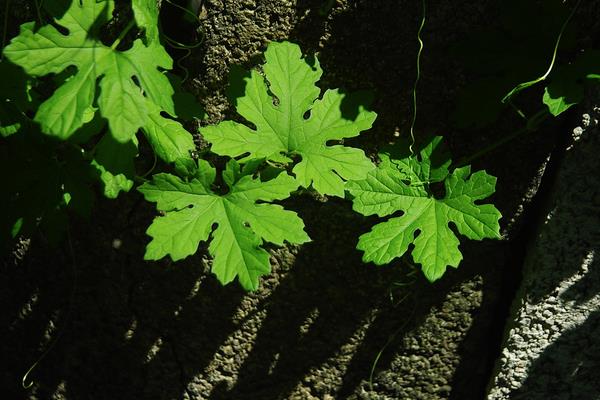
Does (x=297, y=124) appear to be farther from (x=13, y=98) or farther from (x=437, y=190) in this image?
(x=13, y=98)

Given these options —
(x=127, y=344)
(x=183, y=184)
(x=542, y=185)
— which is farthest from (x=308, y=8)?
(x=127, y=344)

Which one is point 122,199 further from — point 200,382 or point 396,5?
point 396,5

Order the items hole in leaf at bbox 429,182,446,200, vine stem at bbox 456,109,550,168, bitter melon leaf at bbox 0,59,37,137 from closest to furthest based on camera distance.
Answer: bitter melon leaf at bbox 0,59,37,137, vine stem at bbox 456,109,550,168, hole in leaf at bbox 429,182,446,200

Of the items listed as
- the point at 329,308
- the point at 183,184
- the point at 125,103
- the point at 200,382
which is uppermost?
the point at 125,103

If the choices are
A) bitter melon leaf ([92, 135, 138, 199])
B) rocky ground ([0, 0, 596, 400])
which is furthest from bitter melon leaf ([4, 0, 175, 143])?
rocky ground ([0, 0, 596, 400])

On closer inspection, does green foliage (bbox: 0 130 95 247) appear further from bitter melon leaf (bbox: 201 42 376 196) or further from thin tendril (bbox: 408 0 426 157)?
thin tendril (bbox: 408 0 426 157)

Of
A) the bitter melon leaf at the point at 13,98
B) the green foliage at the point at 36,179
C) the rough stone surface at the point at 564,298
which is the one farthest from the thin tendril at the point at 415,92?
the bitter melon leaf at the point at 13,98
